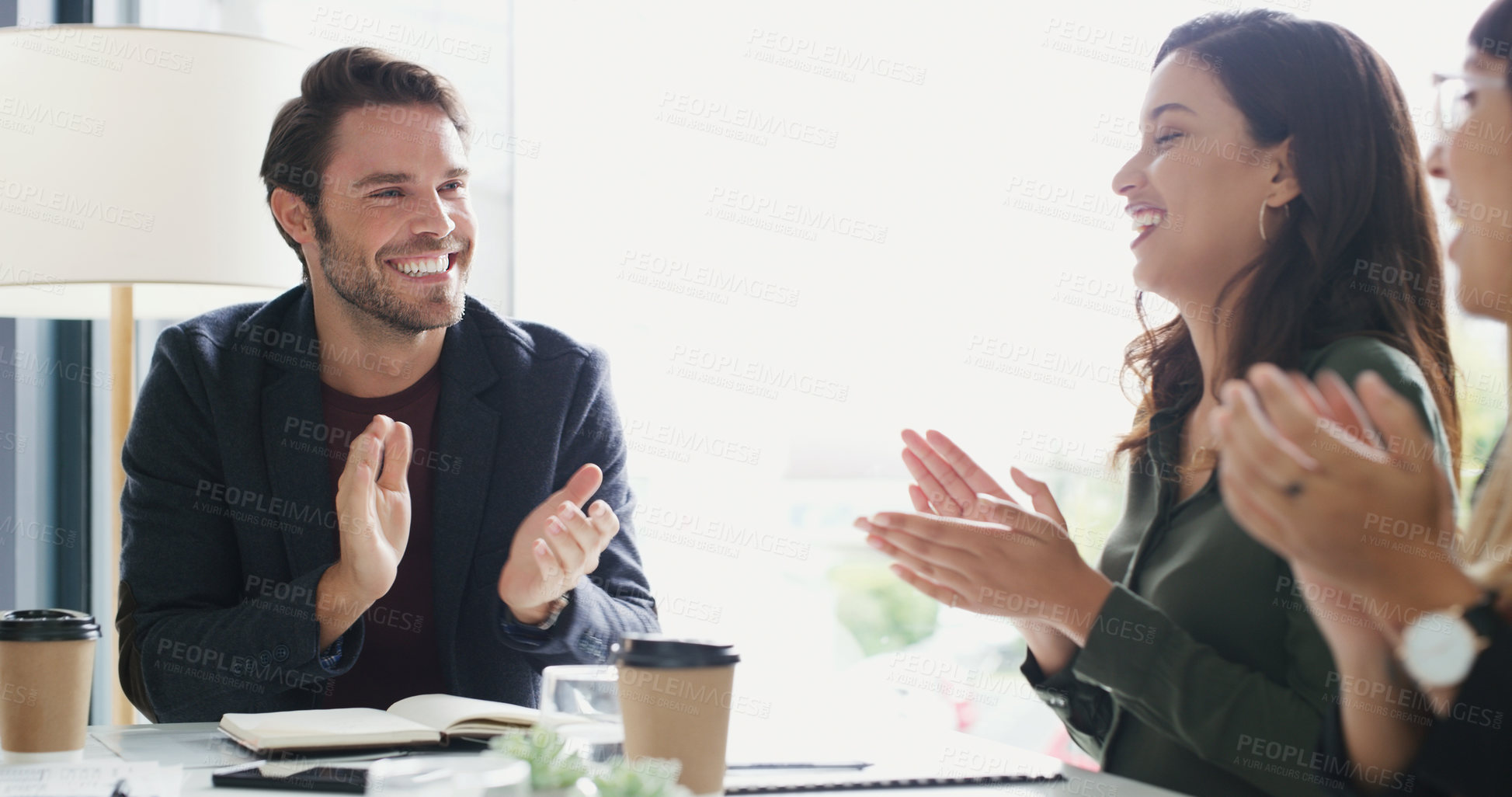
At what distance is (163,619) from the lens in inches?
63.2

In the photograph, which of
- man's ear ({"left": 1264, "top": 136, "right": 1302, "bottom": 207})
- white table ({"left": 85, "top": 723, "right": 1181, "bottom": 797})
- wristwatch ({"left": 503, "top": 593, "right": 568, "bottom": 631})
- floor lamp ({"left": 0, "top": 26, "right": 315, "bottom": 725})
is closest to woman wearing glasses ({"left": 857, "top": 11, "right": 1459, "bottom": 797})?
man's ear ({"left": 1264, "top": 136, "right": 1302, "bottom": 207})

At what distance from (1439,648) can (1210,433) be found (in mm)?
584

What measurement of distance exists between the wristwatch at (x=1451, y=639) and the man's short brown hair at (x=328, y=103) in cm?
166

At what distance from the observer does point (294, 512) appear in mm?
1723

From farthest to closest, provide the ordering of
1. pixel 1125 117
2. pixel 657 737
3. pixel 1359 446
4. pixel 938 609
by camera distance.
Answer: pixel 938 609 < pixel 1125 117 < pixel 657 737 < pixel 1359 446

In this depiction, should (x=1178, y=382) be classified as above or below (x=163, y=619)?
above

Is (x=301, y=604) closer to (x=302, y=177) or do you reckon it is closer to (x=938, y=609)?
(x=302, y=177)

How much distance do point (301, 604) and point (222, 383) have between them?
0.45 meters

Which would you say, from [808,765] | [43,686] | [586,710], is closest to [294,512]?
[43,686]

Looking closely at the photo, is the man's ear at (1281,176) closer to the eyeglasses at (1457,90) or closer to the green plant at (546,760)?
the eyeglasses at (1457,90)

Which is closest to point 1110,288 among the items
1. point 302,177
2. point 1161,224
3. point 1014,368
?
point 1014,368

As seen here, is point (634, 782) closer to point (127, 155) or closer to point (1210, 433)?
point (1210, 433)

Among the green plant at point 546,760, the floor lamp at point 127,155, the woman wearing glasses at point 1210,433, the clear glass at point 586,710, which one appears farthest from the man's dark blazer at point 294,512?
the green plant at point 546,760

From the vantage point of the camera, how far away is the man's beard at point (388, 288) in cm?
189
